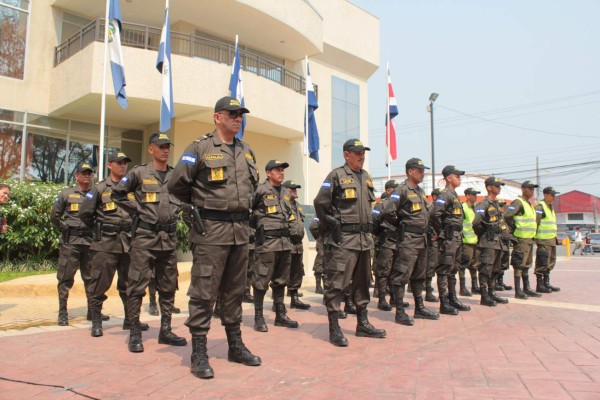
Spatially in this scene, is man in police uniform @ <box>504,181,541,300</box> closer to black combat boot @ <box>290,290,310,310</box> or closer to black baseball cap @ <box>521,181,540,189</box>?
black baseball cap @ <box>521,181,540,189</box>

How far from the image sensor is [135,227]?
16.6 feet

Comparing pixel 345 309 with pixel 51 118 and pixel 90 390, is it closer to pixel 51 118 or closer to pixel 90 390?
pixel 90 390

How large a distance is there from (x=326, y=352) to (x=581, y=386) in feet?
7.17

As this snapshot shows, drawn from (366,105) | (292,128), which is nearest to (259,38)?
(292,128)

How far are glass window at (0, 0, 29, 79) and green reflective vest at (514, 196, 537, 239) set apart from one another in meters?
14.0

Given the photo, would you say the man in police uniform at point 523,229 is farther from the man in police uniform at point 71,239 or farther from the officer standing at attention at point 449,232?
the man in police uniform at point 71,239

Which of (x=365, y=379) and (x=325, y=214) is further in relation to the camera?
(x=325, y=214)

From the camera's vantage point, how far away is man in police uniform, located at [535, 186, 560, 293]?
933 cm

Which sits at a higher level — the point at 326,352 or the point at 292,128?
the point at 292,128

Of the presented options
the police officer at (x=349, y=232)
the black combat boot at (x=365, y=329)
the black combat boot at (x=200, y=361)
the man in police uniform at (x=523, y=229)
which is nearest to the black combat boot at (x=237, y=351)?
the black combat boot at (x=200, y=361)

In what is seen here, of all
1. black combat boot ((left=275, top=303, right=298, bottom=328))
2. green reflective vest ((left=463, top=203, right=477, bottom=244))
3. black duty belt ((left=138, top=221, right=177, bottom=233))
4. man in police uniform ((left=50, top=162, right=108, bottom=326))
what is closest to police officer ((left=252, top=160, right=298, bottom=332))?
black combat boot ((left=275, top=303, right=298, bottom=328))

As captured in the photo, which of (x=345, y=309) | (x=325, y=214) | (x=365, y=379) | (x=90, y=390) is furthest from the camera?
(x=345, y=309)

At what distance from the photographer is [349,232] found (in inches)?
209

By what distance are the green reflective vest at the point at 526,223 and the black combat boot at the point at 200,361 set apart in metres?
7.20
